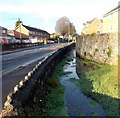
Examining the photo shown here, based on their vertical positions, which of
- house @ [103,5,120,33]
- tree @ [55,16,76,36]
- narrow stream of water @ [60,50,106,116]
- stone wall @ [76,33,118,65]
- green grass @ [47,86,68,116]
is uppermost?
tree @ [55,16,76,36]

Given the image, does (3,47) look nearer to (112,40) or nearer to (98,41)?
(98,41)

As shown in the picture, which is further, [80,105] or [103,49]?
[103,49]

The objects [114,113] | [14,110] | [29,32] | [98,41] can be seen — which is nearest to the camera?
[14,110]

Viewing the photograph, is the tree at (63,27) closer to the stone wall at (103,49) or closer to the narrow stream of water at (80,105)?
the stone wall at (103,49)

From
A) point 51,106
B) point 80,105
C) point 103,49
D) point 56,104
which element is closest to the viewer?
point 51,106

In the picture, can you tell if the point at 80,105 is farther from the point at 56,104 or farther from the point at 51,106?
the point at 51,106

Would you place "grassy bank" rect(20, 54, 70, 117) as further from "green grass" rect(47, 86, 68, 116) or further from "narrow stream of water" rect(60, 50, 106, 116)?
"narrow stream of water" rect(60, 50, 106, 116)

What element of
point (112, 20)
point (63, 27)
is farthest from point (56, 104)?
point (63, 27)

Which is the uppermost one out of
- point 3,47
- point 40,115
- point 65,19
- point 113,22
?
point 65,19

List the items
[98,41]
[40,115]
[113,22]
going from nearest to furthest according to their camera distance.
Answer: [40,115]
[98,41]
[113,22]

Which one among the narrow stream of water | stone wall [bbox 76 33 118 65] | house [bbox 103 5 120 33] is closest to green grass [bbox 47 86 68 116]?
the narrow stream of water

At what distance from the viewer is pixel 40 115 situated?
17.6ft

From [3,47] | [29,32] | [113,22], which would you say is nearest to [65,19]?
[29,32]

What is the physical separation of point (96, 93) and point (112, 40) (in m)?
12.1
